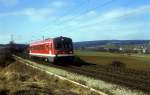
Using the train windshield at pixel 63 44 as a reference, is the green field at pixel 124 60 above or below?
below

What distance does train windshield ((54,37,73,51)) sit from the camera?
1599 inches

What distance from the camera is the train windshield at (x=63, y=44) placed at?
40625 mm

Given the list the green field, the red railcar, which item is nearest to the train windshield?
the red railcar

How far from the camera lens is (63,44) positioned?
40812 millimetres

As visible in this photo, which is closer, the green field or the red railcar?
the red railcar

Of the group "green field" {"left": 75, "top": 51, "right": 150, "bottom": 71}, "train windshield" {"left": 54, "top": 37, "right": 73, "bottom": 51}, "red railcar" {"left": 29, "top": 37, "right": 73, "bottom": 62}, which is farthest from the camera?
"green field" {"left": 75, "top": 51, "right": 150, "bottom": 71}

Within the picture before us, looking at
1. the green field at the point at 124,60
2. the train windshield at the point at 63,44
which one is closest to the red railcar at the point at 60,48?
the train windshield at the point at 63,44

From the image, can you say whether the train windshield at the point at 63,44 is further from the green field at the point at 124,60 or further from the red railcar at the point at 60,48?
the green field at the point at 124,60

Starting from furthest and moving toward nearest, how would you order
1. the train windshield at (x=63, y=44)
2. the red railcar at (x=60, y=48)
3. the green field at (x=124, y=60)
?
the green field at (x=124, y=60), the train windshield at (x=63, y=44), the red railcar at (x=60, y=48)

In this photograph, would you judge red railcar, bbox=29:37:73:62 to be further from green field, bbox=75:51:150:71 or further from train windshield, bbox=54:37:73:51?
green field, bbox=75:51:150:71

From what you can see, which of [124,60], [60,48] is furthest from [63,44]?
[124,60]

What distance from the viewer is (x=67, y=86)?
20.8m

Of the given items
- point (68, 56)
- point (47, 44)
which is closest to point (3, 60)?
point (47, 44)

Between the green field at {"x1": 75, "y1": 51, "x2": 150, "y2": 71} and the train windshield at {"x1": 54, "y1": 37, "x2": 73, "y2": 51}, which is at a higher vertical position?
the train windshield at {"x1": 54, "y1": 37, "x2": 73, "y2": 51}
